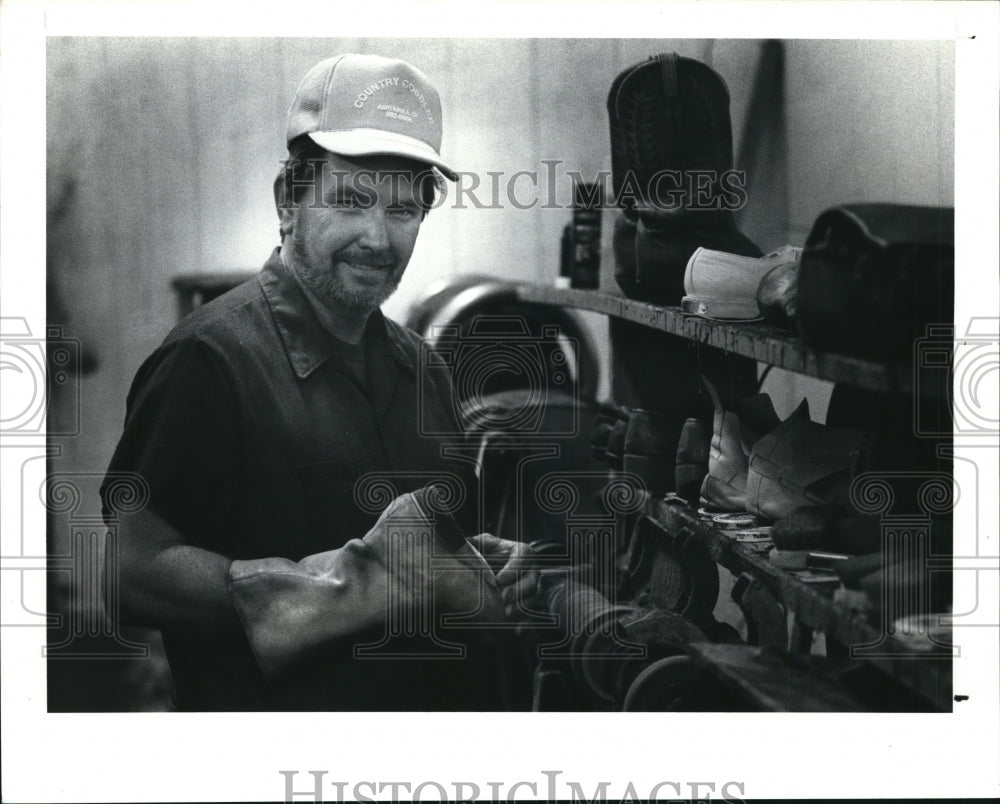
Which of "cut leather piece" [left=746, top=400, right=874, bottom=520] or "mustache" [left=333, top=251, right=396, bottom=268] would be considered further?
"mustache" [left=333, top=251, right=396, bottom=268]

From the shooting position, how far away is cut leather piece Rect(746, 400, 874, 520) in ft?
7.09

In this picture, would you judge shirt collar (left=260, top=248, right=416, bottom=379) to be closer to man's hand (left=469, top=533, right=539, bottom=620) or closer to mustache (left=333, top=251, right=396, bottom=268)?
mustache (left=333, top=251, right=396, bottom=268)

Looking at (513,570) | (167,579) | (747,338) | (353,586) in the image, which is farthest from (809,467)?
(167,579)

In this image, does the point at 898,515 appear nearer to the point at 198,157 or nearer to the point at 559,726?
the point at 559,726

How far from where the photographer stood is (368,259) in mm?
2314

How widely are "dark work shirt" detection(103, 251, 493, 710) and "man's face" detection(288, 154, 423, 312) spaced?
5 cm

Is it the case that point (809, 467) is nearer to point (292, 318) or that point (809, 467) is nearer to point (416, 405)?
point (416, 405)

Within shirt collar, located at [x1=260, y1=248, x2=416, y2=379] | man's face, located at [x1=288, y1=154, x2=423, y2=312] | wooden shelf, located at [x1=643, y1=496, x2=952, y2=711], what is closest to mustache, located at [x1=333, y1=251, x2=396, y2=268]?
man's face, located at [x1=288, y1=154, x2=423, y2=312]

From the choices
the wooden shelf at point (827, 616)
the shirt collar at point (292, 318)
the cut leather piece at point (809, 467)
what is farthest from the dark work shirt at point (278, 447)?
the cut leather piece at point (809, 467)

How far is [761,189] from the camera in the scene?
2.32m

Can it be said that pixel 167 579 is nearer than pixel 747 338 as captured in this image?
No

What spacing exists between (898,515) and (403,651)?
934 mm

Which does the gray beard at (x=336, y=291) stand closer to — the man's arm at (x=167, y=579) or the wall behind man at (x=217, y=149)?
the wall behind man at (x=217, y=149)

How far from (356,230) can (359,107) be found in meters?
0.23
